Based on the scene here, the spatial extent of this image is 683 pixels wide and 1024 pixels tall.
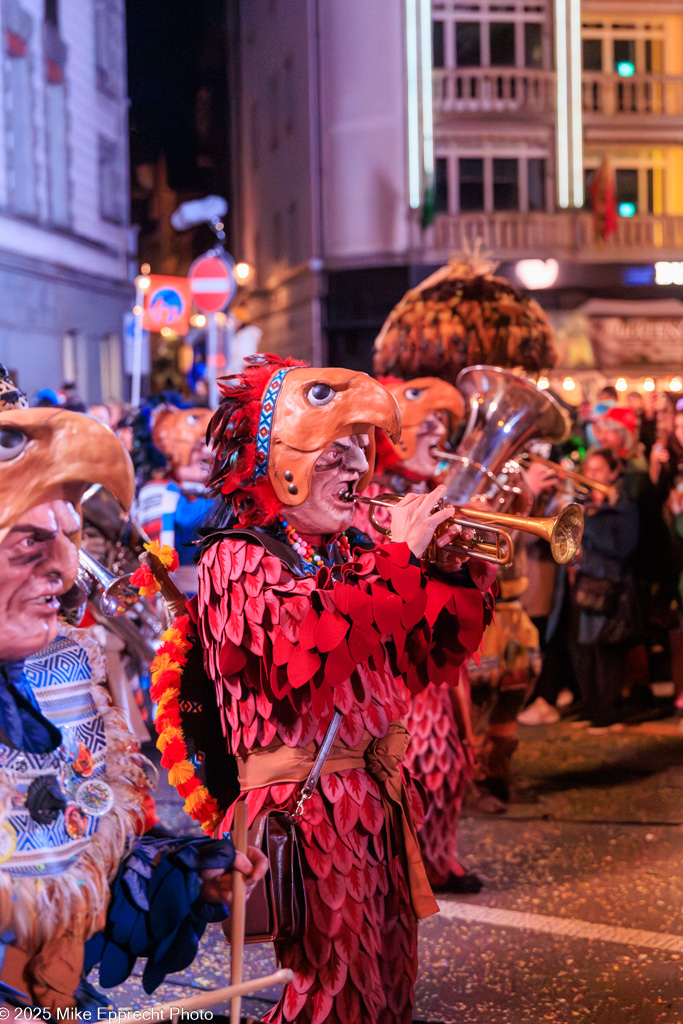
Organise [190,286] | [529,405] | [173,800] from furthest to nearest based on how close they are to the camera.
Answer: [190,286] < [173,800] < [529,405]

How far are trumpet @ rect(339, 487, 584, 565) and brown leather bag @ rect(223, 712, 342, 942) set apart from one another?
29.8 inches

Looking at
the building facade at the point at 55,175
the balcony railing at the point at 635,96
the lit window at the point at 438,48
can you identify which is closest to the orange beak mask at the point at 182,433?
the building facade at the point at 55,175

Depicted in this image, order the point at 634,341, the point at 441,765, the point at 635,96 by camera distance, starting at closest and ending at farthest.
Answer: the point at 441,765 < the point at 635,96 < the point at 634,341

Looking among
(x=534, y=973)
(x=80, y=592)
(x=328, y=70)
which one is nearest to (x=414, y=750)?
(x=534, y=973)

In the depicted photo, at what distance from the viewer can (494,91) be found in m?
12.2

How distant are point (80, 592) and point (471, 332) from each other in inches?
150

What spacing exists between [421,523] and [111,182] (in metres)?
4.78

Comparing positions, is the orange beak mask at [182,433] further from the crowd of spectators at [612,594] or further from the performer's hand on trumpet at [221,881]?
the performer's hand on trumpet at [221,881]

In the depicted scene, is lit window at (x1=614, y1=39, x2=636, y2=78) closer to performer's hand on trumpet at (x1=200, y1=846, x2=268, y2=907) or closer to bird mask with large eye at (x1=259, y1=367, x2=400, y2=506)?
bird mask with large eye at (x1=259, y1=367, x2=400, y2=506)

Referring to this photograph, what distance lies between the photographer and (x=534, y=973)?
383 cm

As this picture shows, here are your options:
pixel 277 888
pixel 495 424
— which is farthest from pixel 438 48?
pixel 277 888

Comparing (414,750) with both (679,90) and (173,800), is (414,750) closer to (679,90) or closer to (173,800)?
(173,800)

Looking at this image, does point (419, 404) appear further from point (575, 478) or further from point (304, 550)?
point (304, 550)

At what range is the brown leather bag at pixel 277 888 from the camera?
8.51ft
